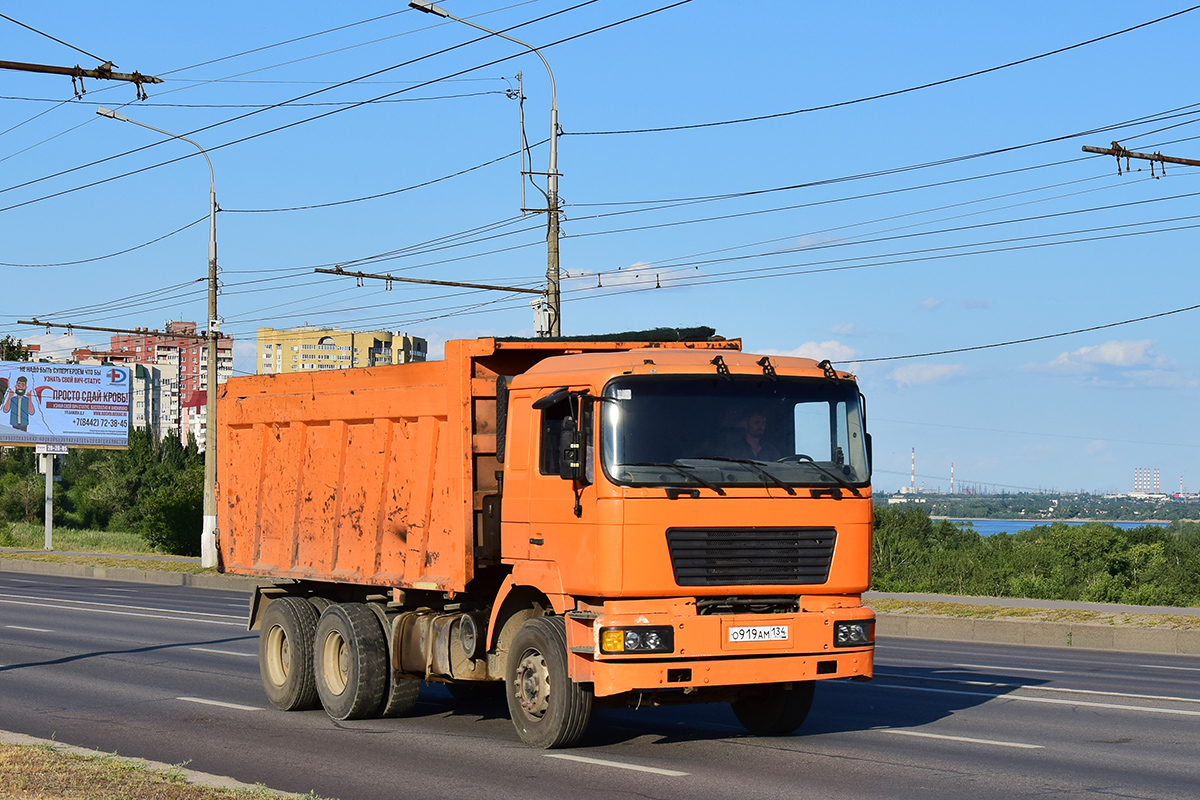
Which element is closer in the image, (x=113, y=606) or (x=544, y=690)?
(x=544, y=690)

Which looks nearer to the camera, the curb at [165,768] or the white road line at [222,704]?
the curb at [165,768]

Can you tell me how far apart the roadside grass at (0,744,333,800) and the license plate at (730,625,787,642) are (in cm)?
298

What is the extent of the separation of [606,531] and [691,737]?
2352 millimetres

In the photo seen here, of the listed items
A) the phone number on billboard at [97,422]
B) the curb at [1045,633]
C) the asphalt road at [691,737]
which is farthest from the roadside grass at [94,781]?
the phone number on billboard at [97,422]

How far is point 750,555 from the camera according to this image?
31.1 feet

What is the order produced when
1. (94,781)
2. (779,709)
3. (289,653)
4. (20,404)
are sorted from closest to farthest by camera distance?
(94,781) → (779,709) → (289,653) → (20,404)

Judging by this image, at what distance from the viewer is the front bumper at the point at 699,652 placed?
9.14 metres

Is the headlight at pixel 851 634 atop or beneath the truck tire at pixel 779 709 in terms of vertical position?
atop

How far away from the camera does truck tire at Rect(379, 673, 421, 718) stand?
11.6 meters

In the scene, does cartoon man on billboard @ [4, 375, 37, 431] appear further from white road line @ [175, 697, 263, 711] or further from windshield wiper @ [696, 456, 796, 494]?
windshield wiper @ [696, 456, 796, 494]

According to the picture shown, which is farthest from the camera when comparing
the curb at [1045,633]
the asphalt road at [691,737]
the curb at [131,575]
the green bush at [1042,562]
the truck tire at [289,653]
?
the curb at [131,575]

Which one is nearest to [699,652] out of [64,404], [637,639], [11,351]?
[637,639]

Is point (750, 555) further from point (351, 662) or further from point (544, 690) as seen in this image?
point (351, 662)

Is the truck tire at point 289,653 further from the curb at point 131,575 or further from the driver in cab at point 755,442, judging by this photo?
the curb at point 131,575
